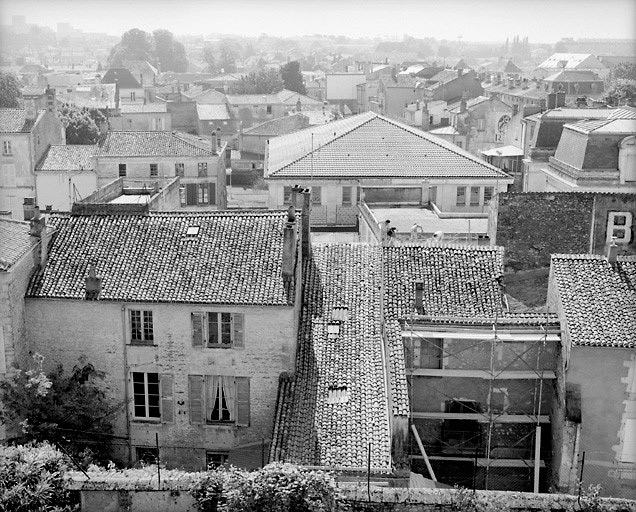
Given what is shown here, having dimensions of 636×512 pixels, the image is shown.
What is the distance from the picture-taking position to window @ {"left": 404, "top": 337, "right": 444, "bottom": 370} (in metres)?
20.4

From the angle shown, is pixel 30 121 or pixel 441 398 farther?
pixel 30 121

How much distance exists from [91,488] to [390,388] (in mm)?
6931

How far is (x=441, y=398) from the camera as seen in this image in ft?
67.9

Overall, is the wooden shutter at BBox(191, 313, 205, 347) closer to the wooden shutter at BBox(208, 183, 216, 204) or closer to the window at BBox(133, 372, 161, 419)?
the window at BBox(133, 372, 161, 419)

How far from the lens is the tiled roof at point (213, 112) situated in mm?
85787

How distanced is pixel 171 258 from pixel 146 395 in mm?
3620

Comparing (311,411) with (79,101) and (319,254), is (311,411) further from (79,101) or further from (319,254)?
(79,101)

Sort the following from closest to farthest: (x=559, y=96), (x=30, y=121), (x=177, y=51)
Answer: (x=30, y=121), (x=559, y=96), (x=177, y=51)

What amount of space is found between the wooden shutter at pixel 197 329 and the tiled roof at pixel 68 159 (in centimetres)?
2984

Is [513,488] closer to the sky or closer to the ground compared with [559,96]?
closer to the ground

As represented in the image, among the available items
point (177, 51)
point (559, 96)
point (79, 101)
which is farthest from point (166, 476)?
point (177, 51)

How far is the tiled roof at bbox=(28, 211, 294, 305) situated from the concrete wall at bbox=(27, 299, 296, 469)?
1.17 ft

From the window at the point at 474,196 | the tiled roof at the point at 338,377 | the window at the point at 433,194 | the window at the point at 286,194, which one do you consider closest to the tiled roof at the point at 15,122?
the window at the point at 286,194

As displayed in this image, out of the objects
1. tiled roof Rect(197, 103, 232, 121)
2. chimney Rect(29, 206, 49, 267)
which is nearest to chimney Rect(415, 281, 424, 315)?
chimney Rect(29, 206, 49, 267)
